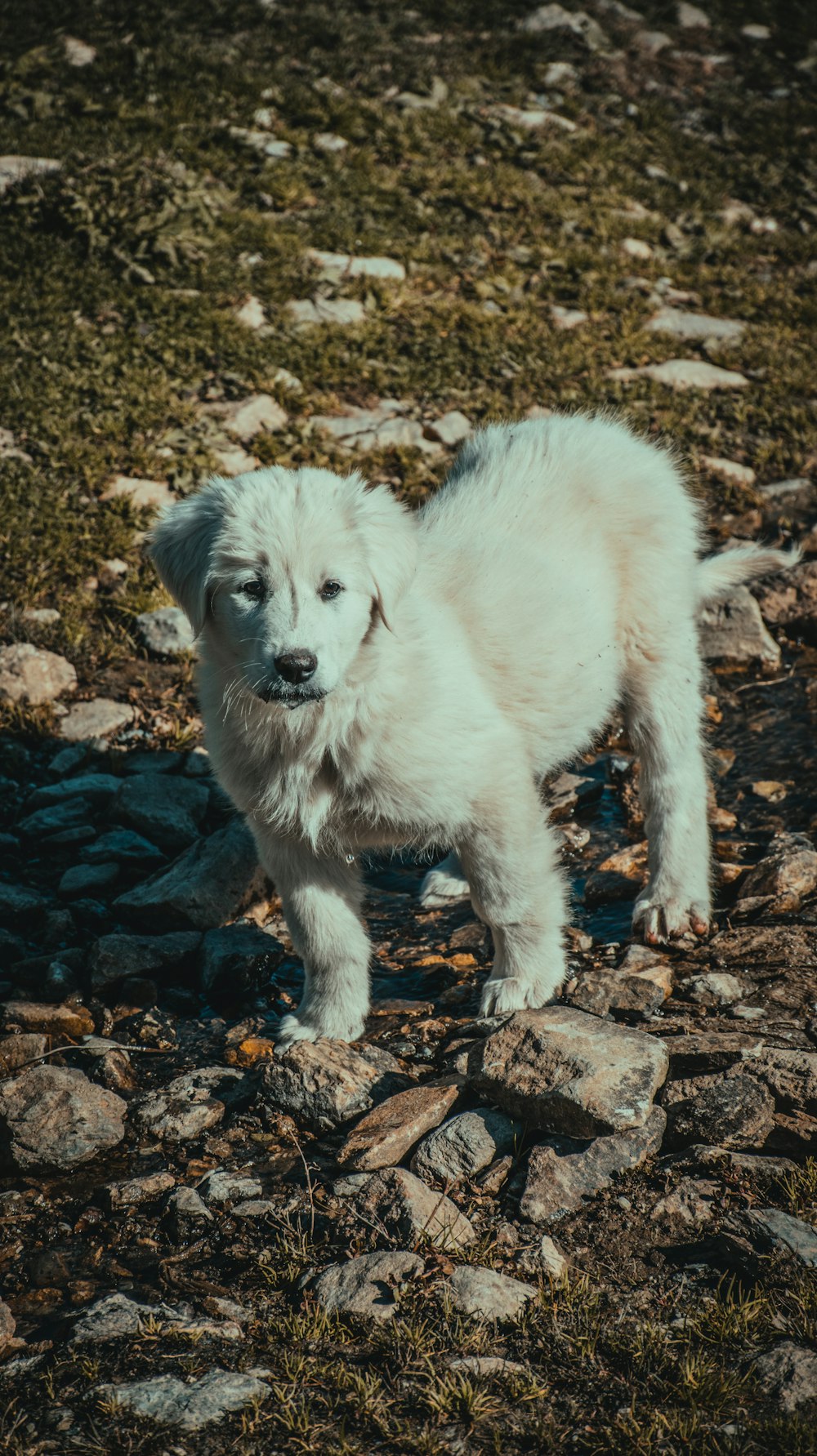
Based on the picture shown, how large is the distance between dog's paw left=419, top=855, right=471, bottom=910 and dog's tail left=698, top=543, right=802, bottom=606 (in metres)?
1.62

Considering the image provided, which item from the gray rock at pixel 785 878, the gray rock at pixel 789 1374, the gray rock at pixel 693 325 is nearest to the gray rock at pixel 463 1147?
the gray rock at pixel 789 1374

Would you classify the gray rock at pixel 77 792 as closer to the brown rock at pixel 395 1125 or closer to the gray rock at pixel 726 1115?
the brown rock at pixel 395 1125

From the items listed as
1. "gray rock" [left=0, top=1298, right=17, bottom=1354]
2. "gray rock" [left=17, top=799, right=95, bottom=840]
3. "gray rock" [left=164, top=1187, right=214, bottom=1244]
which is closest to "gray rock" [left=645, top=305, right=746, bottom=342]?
"gray rock" [left=17, top=799, right=95, bottom=840]

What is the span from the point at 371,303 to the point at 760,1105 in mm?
7427

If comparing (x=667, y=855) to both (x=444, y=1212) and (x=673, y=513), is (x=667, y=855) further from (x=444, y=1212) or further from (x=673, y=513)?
(x=444, y=1212)

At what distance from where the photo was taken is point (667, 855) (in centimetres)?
460

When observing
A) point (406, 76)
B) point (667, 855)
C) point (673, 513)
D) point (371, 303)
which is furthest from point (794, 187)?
point (667, 855)

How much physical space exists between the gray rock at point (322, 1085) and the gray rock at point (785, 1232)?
122 centimetres

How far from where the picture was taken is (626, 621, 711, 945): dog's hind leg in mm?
4582

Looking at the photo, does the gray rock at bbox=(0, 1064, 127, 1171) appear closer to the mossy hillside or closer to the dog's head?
the dog's head

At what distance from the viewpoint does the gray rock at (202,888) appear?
4711 millimetres

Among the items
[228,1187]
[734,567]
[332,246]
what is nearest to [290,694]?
[228,1187]

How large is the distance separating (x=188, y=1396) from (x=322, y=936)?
63.7 inches

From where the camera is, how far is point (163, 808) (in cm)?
535
